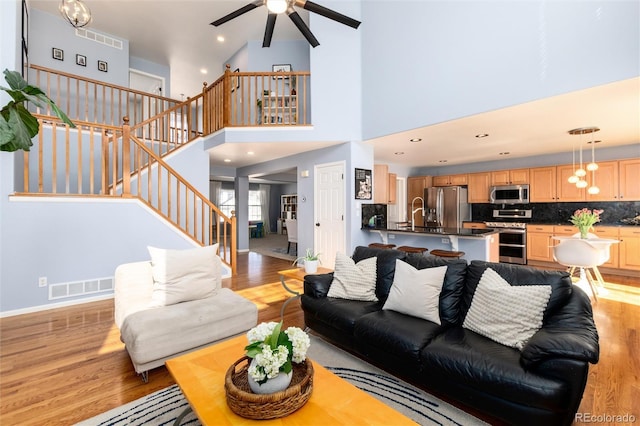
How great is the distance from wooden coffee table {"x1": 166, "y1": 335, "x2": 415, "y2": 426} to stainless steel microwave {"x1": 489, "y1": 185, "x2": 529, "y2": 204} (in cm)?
671

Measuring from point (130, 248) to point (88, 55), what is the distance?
A: 4.80m

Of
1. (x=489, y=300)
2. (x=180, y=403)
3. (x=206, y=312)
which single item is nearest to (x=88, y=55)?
(x=206, y=312)

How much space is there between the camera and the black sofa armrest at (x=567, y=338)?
4.68 feet

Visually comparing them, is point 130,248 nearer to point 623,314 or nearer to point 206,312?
point 206,312

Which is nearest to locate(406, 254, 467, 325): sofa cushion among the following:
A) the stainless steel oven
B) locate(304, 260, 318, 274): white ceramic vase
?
locate(304, 260, 318, 274): white ceramic vase

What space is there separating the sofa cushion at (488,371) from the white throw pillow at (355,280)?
2.77 feet

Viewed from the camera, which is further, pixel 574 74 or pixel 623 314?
pixel 623 314

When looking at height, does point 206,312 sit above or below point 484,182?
below

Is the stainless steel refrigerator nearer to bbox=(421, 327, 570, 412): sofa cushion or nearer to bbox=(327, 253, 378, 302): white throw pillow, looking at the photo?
bbox=(327, 253, 378, 302): white throw pillow

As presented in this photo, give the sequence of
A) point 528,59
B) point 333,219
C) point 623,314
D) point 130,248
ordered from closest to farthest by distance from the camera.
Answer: point 528,59 → point 623,314 → point 130,248 → point 333,219

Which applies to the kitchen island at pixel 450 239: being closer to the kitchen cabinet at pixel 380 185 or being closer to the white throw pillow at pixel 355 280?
the kitchen cabinet at pixel 380 185

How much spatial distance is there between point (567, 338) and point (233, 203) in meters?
12.9

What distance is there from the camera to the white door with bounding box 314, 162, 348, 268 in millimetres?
5211

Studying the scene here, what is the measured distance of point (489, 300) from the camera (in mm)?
2004
